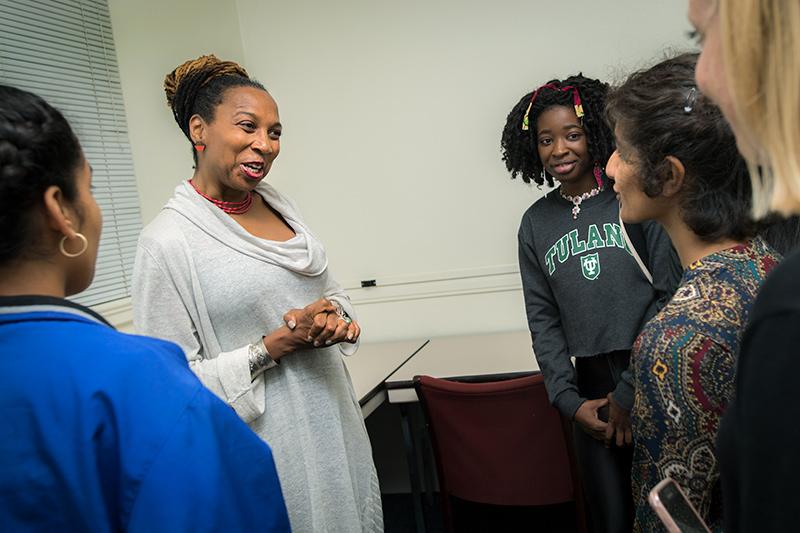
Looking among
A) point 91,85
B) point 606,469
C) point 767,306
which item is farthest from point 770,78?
point 91,85

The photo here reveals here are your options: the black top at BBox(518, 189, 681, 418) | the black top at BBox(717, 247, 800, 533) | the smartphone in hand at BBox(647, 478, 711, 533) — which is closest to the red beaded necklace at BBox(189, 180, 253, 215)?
the black top at BBox(518, 189, 681, 418)

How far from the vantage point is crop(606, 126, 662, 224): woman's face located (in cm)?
123

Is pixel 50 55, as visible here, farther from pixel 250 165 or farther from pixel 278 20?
pixel 250 165

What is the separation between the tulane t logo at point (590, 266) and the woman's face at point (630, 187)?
0.39m

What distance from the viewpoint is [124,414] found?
0.71 metres

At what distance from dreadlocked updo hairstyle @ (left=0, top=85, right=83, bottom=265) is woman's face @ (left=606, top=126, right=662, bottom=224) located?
0.99 m

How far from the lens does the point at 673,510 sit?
0.77 metres

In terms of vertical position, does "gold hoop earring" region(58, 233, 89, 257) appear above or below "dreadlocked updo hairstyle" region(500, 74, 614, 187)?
below

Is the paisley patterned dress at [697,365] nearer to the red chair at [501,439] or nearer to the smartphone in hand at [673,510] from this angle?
the smartphone in hand at [673,510]

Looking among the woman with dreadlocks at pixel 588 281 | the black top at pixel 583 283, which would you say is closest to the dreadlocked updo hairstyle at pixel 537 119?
the woman with dreadlocks at pixel 588 281

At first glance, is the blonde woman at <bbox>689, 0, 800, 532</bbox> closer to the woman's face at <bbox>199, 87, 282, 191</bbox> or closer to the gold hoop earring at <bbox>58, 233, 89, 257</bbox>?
the gold hoop earring at <bbox>58, 233, 89, 257</bbox>

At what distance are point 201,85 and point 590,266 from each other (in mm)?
1108

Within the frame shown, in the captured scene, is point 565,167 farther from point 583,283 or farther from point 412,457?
point 412,457

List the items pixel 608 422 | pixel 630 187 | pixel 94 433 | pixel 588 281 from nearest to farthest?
pixel 94 433 → pixel 630 187 → pixel 608 422 → pixel 588 281
